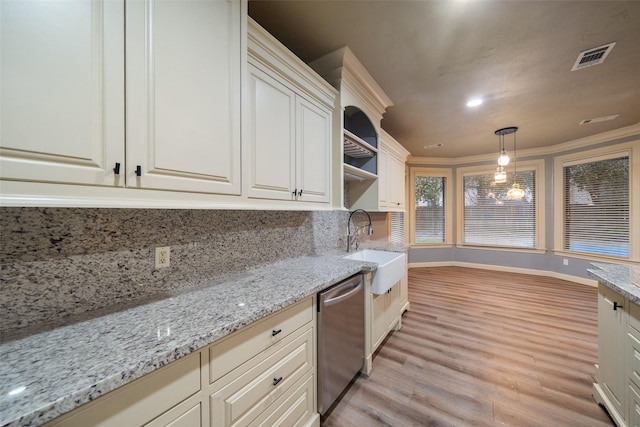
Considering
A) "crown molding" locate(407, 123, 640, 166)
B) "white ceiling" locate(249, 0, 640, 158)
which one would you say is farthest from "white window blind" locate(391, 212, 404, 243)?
"white ceiling" locate(249, 0, 640, 158)

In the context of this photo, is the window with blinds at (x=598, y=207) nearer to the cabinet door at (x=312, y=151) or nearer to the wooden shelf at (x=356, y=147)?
the wooden shelf at (x=356, y=147)

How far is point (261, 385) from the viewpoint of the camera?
42.0 inches

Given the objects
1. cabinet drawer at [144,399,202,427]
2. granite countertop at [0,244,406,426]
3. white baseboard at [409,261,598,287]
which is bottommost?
white baseboard at [409,261,598,287]

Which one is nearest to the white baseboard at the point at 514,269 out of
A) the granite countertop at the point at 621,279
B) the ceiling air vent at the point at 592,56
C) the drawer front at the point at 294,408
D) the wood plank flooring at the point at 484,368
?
the wood plank flooring at the point at 484,368

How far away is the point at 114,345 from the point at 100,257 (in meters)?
0.48

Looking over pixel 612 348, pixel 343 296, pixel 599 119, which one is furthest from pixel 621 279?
pixel 599 119

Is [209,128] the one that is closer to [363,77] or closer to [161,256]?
[161,256]

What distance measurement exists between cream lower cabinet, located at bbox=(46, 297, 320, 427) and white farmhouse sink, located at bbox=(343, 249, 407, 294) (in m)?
0.76

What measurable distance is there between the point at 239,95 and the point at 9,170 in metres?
0.89

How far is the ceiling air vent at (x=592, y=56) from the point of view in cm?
189

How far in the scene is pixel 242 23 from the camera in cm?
126

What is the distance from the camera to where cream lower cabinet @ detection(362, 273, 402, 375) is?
1.97m

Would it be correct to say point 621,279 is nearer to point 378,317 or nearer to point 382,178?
point 378,317

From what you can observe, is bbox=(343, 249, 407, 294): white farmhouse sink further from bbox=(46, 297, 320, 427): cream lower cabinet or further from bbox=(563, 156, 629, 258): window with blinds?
bbox=(563, 156, 629, 258): window with blinds
